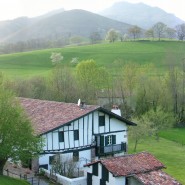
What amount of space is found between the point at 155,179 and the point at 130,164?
244cm

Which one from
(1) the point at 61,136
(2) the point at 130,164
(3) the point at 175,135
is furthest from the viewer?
(3) the point at 175,135

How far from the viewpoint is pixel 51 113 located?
1690 inches

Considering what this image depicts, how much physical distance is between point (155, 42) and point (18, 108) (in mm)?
136038

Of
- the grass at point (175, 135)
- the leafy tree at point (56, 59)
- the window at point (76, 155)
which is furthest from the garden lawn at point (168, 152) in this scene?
the leafy tree at point (56, 59)

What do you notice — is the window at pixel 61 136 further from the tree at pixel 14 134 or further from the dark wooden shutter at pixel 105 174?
the dark wooden shutter at pixel 105 174

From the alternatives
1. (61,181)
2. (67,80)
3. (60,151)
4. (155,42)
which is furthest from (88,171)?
(155,42)

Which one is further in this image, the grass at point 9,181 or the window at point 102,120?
the window at point 102,120

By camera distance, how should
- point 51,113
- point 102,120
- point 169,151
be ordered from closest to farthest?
point 51,113 < point 102,120 < point 169,151

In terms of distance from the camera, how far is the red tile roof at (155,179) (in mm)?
33312

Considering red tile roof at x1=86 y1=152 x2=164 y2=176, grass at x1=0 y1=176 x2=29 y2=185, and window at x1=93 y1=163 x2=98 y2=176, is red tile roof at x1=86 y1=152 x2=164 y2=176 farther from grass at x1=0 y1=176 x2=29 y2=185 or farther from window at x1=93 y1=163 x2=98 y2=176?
grass at x1=0 y1=176 x2=29 y2=185

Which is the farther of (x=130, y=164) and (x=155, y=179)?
(x=130, y=164)

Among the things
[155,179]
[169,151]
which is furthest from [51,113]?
[169,151]

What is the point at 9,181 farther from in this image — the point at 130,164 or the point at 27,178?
the point at 130,164

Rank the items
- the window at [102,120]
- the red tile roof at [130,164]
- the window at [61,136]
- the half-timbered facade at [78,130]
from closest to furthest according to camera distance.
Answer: the red tile roof at [130,164] → the half-timbered facade at [78,130] → the window at [61,136] → the window at [102,120]
